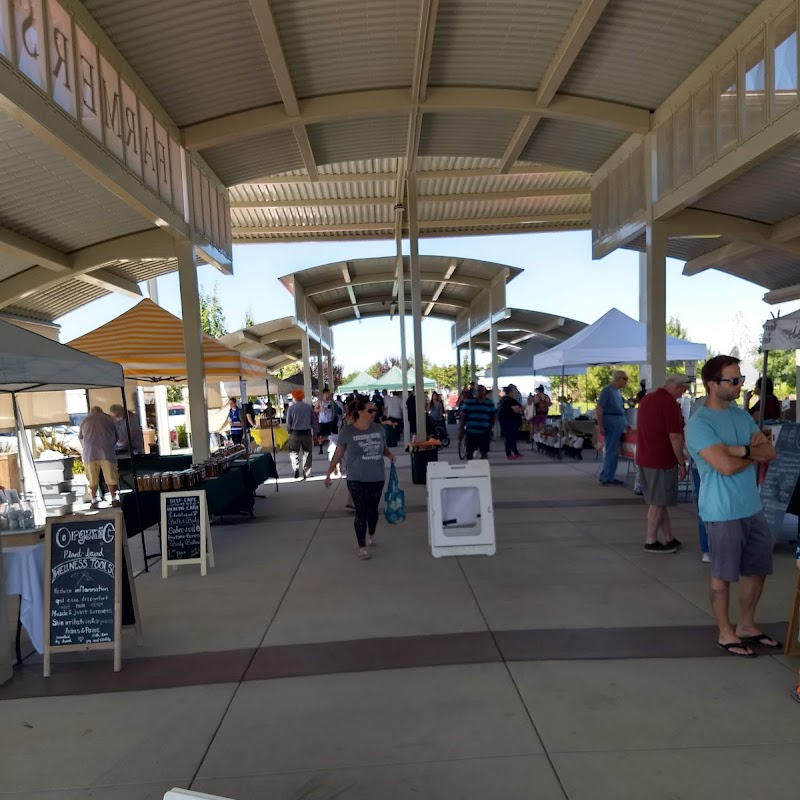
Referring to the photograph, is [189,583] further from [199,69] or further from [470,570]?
[199,69]

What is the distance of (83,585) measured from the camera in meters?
4.47

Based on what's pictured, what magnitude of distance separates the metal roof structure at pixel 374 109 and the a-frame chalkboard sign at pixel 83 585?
3.65 meters

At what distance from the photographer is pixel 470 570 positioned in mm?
6309

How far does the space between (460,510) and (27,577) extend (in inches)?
162

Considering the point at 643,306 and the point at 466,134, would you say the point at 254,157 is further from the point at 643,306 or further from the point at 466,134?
the point at 643,306

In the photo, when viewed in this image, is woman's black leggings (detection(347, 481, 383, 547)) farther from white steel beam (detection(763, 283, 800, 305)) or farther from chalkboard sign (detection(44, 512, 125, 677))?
white steel beam (detection(763, 283, 800, 305))

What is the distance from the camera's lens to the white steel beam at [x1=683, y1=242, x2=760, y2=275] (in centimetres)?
1438

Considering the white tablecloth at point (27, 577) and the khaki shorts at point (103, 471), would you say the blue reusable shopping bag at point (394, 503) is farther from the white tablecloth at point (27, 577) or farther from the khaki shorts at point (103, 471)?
the khaki shorts at point (103, 471)

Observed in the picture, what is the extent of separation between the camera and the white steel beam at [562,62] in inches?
312

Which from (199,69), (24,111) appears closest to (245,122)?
(199,69)

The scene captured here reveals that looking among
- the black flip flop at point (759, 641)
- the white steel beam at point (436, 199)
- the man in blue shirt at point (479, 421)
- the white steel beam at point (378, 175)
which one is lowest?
the black flip flop at point (759, 641)

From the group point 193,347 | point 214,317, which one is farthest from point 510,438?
point 214,317

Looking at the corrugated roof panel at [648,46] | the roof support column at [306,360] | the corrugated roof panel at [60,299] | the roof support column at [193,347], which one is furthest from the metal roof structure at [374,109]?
the roof support column at [306,360]

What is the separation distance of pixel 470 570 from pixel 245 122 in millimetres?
7794
